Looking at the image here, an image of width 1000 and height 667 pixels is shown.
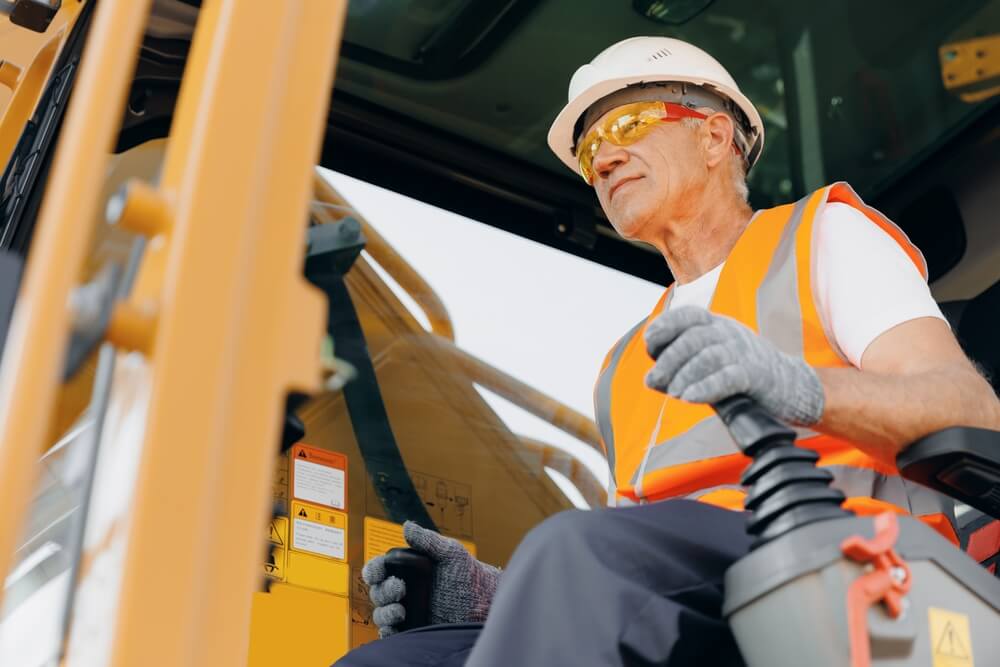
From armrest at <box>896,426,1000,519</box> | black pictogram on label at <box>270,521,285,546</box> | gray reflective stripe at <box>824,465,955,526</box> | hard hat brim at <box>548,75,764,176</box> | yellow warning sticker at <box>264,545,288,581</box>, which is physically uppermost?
hard hat brim at <box>548,75,764,176</box>

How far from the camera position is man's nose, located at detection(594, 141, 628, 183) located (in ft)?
9.26

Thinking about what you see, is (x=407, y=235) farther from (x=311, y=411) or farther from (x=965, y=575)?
(x=965, y=575)

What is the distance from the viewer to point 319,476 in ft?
9.48

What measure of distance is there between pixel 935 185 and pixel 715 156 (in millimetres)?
1073

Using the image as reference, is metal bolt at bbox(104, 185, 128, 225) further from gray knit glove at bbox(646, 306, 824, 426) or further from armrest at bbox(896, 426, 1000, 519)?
armrest at bbox(896, 426, 1000, 519)

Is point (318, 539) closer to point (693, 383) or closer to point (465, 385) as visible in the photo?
point (465, 385)

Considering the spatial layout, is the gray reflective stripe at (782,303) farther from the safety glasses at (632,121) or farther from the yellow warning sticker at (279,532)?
the yellow warning sticker at (279,532)

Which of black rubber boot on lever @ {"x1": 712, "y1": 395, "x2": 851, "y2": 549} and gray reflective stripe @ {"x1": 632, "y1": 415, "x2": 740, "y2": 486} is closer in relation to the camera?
black rubber boot on lever @ {"x1": 712, "y1": 395, "x2": 851, "y2": 549}

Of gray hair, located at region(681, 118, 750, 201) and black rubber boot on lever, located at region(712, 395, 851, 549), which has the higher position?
gray hair, located at region(681, 118, 750, 201)

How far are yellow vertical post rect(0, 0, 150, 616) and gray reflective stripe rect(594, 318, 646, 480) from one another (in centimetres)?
155

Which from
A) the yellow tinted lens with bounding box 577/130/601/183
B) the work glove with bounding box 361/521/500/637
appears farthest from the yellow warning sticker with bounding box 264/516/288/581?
the yellow tinted lens with bounding box 577/130/601/183

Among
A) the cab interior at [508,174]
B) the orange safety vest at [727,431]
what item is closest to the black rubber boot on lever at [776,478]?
the orange safety vest at [727,431]

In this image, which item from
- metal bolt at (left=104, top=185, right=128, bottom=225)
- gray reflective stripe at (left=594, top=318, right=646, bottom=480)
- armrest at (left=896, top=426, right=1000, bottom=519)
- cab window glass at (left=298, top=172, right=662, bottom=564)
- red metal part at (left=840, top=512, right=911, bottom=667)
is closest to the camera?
metal bolt at (left=104, top=185, right=128, bottom=225)

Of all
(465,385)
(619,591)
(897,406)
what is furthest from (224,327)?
(465,385)
